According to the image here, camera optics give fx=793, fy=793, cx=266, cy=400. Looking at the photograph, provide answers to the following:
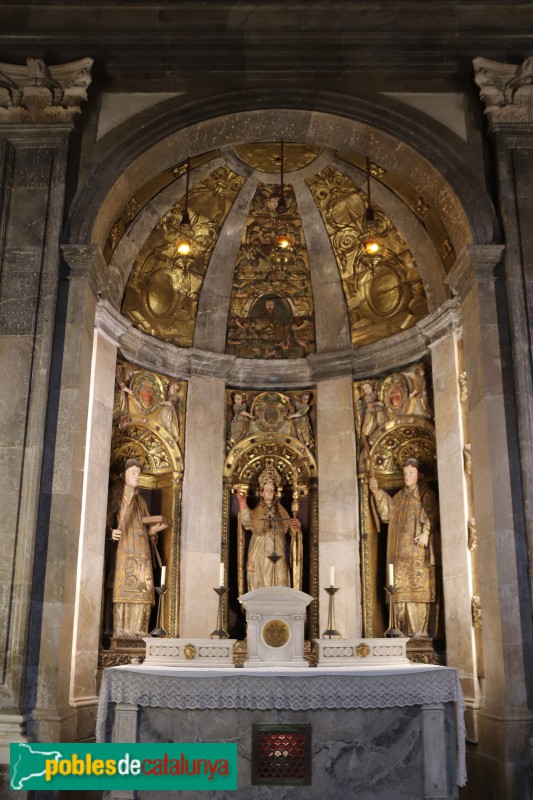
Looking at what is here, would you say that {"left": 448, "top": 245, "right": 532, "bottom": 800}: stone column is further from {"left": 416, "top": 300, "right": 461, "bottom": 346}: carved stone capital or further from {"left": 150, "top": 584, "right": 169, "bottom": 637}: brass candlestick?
{"left": 150, "top": 584, "right": 169, "bottom": 637}: brass candlestick

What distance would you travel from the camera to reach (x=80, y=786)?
21.5 ft

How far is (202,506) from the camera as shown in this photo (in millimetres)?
11930

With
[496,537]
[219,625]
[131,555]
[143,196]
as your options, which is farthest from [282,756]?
[143,196]

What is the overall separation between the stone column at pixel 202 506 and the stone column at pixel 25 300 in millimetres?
3655

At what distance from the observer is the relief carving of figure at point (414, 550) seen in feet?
35.7

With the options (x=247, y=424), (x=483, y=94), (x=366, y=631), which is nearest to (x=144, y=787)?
(x=366, y=631)

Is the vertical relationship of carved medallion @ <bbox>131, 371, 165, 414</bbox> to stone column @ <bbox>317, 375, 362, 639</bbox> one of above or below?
above

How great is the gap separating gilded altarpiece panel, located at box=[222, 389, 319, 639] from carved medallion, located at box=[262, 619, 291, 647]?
13.3ft

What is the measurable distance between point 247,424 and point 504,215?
5337 millimetres

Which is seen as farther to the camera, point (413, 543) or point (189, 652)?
point (413, 543)

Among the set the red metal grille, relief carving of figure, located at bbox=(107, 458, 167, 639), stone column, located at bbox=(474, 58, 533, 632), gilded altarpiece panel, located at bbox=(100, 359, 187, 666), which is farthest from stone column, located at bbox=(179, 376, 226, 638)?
stone column, located at bbox=(474, 58, 533, 632)

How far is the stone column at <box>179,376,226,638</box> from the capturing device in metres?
11.4

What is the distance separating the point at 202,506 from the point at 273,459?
157 cm

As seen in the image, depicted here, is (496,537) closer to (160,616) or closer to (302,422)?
(160,616)
